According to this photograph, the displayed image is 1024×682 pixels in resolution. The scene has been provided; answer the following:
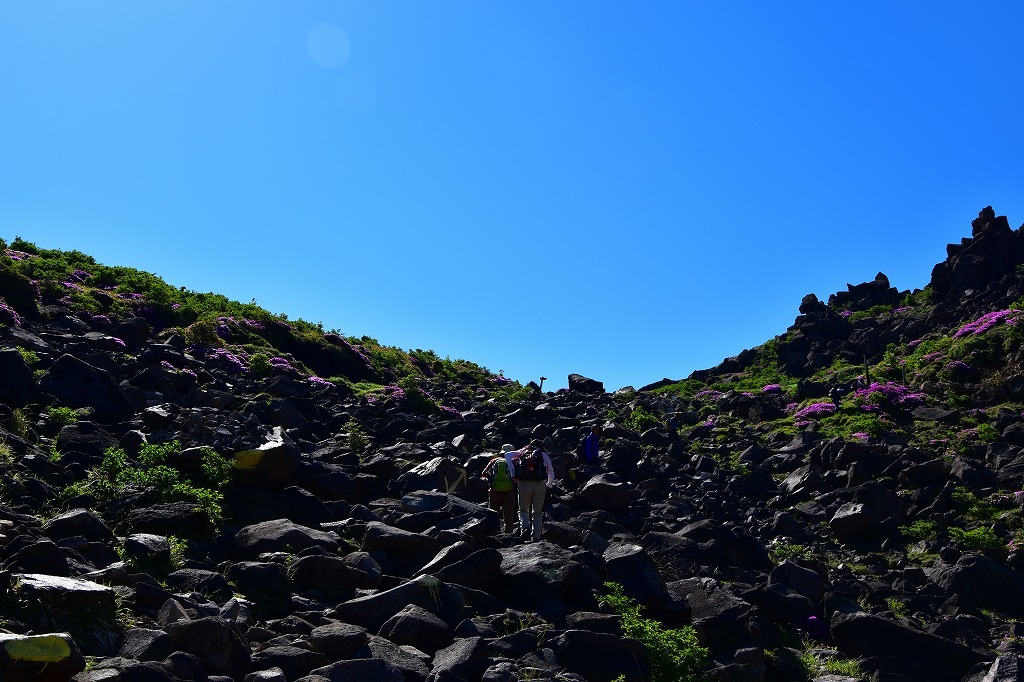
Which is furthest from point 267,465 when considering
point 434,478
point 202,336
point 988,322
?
point 988,322

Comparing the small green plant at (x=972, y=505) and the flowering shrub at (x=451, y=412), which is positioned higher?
the flowering shrub at (x=451, y=412)

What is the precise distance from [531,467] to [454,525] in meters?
2.05

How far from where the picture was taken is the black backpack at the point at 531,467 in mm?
16125

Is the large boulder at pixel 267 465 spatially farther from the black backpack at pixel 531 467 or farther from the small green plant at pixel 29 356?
the small green plant at pixel 29 356

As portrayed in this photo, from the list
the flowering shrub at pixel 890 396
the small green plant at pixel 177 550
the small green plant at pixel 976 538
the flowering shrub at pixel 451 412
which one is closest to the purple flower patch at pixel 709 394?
the flowering shrub at pixel 890 396

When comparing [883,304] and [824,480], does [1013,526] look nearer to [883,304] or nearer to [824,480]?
[824,480]

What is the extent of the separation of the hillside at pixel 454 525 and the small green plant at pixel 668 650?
0.11 ft

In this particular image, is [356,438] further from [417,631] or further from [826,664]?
[826,664]

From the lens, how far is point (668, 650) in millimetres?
10797

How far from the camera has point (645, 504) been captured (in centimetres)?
2334

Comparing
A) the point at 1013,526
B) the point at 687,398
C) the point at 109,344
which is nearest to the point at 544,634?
the point at 1013,526

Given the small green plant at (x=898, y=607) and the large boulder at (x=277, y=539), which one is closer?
the large boulder at (x=277, y=539)

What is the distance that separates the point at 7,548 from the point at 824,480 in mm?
23206

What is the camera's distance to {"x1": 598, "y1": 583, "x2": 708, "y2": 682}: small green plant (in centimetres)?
1059
